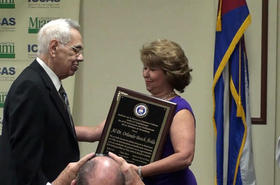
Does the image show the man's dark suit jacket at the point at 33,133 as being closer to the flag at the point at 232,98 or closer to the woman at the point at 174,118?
the woman at the point at 174,118

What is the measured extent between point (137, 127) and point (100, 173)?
1.07 m

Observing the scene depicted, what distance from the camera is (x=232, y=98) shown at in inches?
151

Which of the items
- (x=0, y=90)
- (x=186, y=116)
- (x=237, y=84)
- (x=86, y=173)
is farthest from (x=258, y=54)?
(x=86, y=173)

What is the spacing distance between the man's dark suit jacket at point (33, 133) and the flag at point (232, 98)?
1966 mm

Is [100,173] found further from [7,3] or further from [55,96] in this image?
[7,3]

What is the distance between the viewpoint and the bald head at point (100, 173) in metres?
1.25

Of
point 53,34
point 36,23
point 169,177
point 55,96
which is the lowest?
point 169,177

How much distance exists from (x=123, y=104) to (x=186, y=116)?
1.04 feet

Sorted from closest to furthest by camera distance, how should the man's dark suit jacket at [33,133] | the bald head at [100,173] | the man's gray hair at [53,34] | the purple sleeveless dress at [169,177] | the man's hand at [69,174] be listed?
the bald head at [100,173], the man's hand at [69,174], the man's dark suit jacket at [33,133], the man's gray hair at [53,34], the purple sleeveless dress at [169,177]

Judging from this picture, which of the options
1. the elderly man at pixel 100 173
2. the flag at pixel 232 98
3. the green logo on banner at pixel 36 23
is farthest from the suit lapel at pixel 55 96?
the green logo on banner at pixel 36 23

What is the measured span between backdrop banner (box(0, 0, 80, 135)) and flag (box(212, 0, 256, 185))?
4.13 feet

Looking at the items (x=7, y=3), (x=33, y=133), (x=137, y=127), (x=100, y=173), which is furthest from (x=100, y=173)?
(x=7, y=3)

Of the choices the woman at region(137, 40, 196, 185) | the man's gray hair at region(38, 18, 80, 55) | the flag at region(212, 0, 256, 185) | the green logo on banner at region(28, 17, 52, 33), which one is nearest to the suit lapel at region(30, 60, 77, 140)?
the man's gray hair at region(38, 18, 80, 55)

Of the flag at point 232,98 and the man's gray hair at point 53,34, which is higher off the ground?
the man's gray hair at point 53,34
